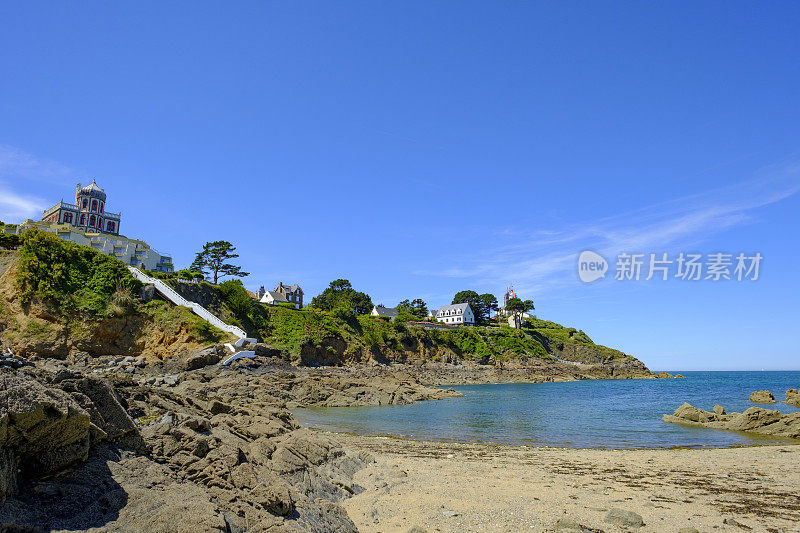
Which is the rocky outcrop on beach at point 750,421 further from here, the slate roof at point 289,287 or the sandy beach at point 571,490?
the slate roof at point 289,287

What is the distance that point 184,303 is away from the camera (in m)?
46.8

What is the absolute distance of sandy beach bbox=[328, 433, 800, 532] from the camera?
864 cm

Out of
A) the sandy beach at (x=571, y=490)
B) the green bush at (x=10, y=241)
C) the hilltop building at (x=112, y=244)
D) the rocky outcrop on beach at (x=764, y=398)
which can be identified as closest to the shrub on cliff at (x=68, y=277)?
the green bush at (x=10, y=241)

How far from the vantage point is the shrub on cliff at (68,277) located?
38812 mm

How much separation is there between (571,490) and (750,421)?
1947cm

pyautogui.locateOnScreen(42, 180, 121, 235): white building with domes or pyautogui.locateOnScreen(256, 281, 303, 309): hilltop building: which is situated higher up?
pyautogui.locateOnScreen(42, 180, 121, 235): white building with domes

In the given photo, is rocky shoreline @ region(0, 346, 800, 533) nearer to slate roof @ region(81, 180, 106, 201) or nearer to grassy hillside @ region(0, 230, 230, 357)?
grassy hillside @ region(0, 230, 230, 357)

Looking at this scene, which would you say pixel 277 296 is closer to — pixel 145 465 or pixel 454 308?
pixel 454 308

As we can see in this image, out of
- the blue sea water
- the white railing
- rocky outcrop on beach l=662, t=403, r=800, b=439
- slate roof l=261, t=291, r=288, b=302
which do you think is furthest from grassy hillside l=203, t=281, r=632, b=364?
rocky outcrop on beach l=662, t=403, r=800, b=439

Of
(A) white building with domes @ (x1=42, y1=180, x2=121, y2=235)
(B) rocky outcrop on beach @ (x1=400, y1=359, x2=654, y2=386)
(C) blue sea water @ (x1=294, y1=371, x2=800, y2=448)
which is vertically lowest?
(B) rocky outcrop on beach @ (x1=400, y1=359, x2=654, y2=386)

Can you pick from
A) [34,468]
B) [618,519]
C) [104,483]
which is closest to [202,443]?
[104,483]

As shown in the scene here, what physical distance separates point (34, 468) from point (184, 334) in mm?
40597

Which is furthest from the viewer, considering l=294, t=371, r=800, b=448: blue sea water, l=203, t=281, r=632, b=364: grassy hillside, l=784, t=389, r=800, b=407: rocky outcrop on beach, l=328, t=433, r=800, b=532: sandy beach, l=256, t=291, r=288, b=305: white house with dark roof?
l=256, t=291, r=288, b=305: white house with dark roof

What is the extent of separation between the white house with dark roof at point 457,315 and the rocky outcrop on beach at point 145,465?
372 feet
